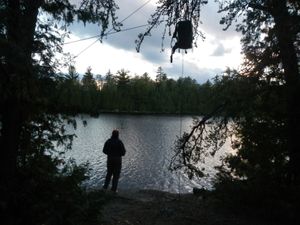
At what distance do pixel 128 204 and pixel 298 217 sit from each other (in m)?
3.80

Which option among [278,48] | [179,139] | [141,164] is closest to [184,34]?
[278,48]

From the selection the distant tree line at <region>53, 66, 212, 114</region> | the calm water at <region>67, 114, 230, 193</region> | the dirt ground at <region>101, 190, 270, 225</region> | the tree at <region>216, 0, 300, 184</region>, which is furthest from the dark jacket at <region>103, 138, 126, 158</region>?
the distant tree line at <region>53, 66, 212, 114</region>

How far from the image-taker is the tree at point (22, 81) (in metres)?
5.23

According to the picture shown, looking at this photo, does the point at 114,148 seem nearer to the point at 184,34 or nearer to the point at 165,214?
the point at 165,214

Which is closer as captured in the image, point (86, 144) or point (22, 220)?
point (22, 220)

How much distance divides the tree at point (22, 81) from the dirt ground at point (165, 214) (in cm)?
209

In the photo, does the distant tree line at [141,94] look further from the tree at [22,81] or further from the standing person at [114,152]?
the tree at [22,81]

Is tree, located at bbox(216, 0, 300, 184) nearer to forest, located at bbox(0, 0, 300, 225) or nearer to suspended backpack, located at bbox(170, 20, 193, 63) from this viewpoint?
forest, located at bbox(0, 0, 300, 225)

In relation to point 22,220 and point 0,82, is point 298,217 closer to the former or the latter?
point 22,220

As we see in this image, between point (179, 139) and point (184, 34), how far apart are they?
3746 mm

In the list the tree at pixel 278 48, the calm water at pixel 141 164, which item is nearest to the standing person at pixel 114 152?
the calm water at pixel 141 164

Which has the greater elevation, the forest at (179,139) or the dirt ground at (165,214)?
the forest at (179,139)

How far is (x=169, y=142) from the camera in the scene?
134 feet

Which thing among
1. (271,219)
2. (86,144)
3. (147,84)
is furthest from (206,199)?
(147,84)
